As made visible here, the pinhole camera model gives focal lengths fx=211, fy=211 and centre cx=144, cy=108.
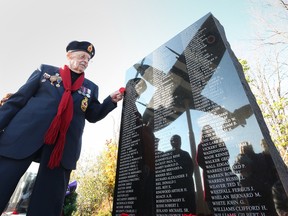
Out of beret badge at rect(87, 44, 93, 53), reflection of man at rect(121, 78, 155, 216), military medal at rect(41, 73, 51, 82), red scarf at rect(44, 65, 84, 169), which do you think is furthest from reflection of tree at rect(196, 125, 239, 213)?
military medal at rect(41, 73, 51, 82)

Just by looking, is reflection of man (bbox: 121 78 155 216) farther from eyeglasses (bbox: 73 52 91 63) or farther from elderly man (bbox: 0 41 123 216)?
eyeglasses (bbox: 73 52 91 63)

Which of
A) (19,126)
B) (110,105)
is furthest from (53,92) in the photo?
(110,105)

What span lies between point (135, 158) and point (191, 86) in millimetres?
1223

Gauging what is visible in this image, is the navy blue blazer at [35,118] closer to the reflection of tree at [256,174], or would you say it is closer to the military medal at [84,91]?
the military medal at [84,91]

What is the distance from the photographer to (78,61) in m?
2.53

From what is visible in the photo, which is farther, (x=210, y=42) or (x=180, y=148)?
(x=210, y=42)

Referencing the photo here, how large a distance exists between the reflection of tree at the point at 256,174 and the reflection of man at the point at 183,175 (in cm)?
50

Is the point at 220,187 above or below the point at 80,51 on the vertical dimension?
below

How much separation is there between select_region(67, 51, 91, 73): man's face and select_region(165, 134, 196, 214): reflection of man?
1406mm

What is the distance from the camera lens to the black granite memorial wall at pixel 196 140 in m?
1.71

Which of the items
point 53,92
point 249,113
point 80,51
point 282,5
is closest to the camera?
point 249,113

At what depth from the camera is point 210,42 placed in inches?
104

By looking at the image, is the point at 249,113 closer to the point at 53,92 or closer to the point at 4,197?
the point at 53,92

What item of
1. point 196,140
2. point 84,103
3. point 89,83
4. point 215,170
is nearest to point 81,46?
point 89,83
